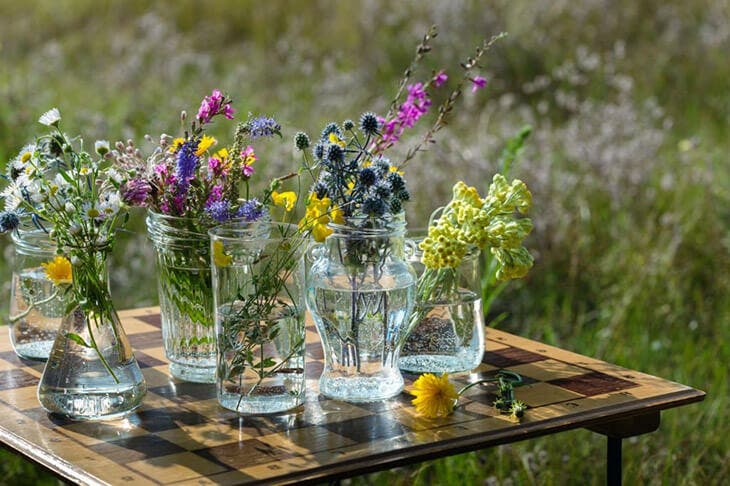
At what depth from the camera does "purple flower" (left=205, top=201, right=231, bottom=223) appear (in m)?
1.78

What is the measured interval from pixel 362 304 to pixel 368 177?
0.19 m

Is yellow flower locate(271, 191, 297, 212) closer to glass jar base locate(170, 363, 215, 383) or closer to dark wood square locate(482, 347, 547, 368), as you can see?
glass jar base locate(170, 363, 215, 383)

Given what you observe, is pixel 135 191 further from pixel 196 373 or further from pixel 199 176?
pixel 196 373

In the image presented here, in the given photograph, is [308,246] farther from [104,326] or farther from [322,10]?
[322,10]

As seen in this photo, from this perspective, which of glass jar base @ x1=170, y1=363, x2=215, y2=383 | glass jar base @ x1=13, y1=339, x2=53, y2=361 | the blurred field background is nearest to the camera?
glass jar base @ x1=170, y1=363, x2=215, y2=383

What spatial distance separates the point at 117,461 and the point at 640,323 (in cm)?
242

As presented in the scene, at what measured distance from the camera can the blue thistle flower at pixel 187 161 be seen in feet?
5.80

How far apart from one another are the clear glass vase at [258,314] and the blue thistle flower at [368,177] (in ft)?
0.42

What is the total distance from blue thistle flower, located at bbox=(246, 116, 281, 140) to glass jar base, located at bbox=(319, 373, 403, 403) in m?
0.39

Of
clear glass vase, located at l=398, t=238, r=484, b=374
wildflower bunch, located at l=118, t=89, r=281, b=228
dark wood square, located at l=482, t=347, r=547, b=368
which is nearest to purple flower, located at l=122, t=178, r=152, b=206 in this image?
wildflower bunch, located at l=118, t=89, r=281, b=228

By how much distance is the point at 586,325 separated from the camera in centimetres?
390

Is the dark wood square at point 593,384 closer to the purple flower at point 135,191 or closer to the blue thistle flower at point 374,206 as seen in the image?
the blue thistle flower at point 374,206

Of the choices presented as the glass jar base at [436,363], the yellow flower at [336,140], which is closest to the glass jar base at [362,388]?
the glass jar base at [436,363]

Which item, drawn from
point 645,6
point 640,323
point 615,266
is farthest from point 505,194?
point 645,6
